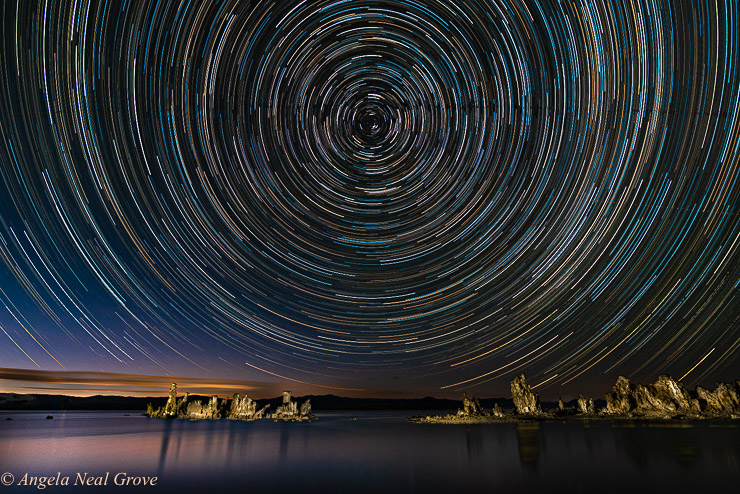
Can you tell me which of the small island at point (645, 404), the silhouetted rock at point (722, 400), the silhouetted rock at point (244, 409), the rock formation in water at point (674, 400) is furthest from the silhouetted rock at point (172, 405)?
the silhouetted rock at point (722, 400)

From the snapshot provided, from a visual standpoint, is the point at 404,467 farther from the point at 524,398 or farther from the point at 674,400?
the point at 674,400

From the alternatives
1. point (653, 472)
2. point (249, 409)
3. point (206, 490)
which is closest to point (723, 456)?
point (653, 472)

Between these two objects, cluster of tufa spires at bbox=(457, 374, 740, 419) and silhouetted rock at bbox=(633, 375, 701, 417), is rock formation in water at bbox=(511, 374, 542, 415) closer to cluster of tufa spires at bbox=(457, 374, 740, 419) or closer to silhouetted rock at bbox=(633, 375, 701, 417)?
cluster of tufa spires at bbox=(457, 374, 740, 419)

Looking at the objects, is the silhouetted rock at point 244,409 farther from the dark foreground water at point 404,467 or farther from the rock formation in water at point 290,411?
the dark foreground water at point 404,467

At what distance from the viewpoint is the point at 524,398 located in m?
103

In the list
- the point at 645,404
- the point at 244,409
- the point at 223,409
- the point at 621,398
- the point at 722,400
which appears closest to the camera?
the point at 722,400

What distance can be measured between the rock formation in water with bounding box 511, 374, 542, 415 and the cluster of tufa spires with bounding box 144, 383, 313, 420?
67248 millimetres

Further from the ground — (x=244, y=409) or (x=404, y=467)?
(x=244, y=409)

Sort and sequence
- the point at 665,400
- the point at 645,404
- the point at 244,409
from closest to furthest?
the point at 665,400 → the point at 645,404 → the point at 244,409

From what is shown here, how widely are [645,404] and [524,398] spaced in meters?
28.9

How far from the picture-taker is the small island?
87438 millimetres

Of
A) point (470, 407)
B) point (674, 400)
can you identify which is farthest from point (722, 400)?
point (470, 407)

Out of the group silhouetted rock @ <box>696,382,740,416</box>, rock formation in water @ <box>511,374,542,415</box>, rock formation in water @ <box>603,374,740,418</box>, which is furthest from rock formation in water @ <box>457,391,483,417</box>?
silhouetted rock @ <box>696,382,740,416</box>

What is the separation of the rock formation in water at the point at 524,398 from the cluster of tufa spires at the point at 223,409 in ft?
221
